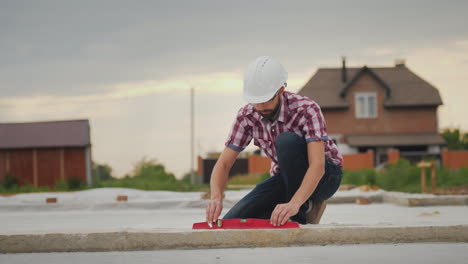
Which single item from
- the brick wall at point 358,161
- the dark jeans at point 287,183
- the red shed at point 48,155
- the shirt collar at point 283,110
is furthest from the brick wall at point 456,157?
the shirt collar at point 283,110

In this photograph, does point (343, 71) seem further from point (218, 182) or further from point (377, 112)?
point (218, 182)

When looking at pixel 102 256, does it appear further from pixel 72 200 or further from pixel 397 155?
pixel 397 155

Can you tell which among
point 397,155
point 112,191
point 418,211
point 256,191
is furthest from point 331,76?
point 256,191

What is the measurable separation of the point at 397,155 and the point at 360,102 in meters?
4.39

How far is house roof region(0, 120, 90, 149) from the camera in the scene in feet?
67.2

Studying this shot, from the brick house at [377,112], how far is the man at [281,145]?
25930 millimetres

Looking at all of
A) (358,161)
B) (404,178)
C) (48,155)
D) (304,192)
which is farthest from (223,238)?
(358,161)

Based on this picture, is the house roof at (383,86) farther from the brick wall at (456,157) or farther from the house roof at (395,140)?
the brick wall at (456,157)

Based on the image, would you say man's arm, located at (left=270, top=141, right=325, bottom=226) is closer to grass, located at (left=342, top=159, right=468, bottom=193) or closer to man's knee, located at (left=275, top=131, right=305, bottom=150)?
man's knee, located at (left=275, top=131, right=305, bottom=150)

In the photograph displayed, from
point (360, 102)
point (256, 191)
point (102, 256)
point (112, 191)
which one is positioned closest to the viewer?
point (102, 256)

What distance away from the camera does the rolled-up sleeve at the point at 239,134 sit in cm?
429

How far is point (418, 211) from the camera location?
8.43 m

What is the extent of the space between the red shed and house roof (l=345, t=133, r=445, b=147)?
14062mm

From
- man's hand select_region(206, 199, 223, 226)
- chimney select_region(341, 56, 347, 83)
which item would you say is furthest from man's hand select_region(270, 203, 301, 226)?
chimney select_region(341, 56, 347, 83)
